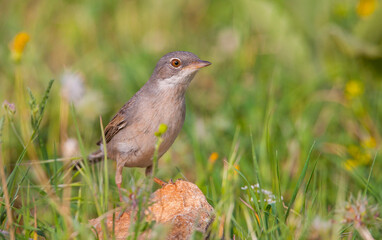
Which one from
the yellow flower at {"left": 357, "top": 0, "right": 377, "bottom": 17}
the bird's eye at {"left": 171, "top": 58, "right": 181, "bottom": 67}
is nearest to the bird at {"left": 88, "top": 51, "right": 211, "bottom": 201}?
the bird's eye at {"left": 171, "top": 58, "right": 181, "bottom": 67}

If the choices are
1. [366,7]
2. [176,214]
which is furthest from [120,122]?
[366,7]

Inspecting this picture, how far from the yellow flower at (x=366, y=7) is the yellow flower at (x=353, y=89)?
2.80 feet

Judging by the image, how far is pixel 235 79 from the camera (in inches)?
300

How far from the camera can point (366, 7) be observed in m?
6.66

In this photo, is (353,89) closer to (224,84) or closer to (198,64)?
(224,84)

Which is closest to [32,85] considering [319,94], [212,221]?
[319,94]

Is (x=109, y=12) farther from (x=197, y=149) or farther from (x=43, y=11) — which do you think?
(x=197, y=149)

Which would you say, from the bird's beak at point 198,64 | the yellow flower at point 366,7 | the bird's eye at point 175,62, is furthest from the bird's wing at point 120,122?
the yellow flower at point 366,7

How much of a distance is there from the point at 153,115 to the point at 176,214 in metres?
1.16

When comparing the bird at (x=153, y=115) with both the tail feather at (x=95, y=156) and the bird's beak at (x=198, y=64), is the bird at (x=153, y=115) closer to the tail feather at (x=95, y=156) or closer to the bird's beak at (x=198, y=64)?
the bird's beak at (x=198, y=64)

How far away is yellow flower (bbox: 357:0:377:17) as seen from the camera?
6.56 meters

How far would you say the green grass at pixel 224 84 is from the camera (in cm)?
559

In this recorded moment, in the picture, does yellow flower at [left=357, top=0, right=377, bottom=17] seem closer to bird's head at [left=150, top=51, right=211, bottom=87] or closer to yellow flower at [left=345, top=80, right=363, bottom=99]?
yellow flower at [left=345, top=80, right=363, bottom=99]

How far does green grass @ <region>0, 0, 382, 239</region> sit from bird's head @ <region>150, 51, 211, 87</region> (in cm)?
77
